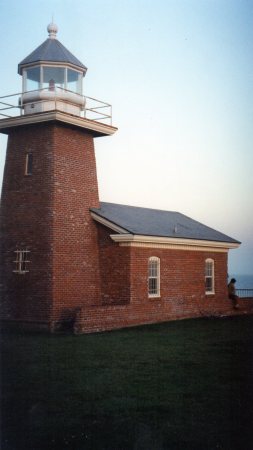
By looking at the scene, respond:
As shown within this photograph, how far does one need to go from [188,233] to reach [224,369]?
13170 millimetres

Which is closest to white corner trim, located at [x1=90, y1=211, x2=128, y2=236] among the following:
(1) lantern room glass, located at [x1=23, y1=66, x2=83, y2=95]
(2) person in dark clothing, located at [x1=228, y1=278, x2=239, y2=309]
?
(1) lantern room glass, located at [x1=23, y1=66, x2=83, y2=95]

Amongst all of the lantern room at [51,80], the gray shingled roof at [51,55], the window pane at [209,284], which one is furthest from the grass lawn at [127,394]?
the gray shingled roof at [51,55]

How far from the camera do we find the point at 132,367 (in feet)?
36.0

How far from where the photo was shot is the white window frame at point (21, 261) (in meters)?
18.6

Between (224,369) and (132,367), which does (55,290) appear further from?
(224,369)

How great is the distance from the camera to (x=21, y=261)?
1875 cm

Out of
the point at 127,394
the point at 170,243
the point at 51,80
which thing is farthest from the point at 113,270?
the point at 127,394

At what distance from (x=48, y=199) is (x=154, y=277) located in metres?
5.38

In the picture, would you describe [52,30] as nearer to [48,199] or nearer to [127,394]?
[48,199]

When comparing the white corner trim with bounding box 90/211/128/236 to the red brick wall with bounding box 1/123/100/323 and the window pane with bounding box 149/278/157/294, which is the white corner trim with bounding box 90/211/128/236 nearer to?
the red brick wall with bounding box 1/123/100/323

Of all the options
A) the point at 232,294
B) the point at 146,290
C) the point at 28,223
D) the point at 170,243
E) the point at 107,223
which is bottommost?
the point at 232,294

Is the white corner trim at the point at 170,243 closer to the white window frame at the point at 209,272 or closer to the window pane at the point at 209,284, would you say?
the white window frame at the point at 209,272

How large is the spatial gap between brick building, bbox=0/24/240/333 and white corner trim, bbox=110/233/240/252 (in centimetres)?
6

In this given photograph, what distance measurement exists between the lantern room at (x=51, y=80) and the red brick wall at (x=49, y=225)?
766 mm
